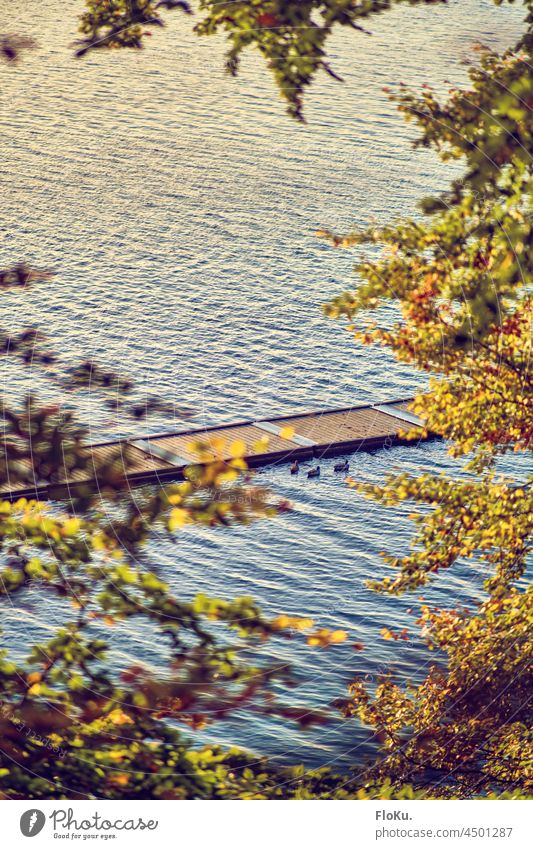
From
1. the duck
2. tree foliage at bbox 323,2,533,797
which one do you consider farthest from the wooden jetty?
tree foliage at bbox 323,2,533,797

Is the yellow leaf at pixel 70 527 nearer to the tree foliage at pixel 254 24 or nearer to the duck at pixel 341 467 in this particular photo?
the tree foliage at pixel 254 24

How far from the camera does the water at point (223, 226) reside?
40.1 ft

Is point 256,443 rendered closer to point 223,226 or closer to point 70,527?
point 70,527

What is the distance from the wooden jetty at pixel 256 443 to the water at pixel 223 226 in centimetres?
50

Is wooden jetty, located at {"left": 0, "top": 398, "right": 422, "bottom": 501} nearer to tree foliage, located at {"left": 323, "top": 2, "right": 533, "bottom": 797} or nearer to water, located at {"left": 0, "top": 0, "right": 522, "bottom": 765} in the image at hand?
water, located at {"left": 0, "top": 0, "right": 522, "bottom": 765}

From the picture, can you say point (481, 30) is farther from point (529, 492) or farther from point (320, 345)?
point (320, 345)

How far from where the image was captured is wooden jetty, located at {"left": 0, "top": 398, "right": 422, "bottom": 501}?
8602 millimetres

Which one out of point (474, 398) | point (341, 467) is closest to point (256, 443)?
point (474, 398)

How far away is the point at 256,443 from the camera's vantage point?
12.7 meters

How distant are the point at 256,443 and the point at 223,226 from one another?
572cm

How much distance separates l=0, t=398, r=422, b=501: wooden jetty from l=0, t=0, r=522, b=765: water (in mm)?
503

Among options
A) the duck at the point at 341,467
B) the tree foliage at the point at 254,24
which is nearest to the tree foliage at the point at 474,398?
the tree foliage at the point at 254,24

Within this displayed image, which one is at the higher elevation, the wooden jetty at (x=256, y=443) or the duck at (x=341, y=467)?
the wooden jetty at (x=256, y=443)

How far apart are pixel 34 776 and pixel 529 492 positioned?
5833 mm
